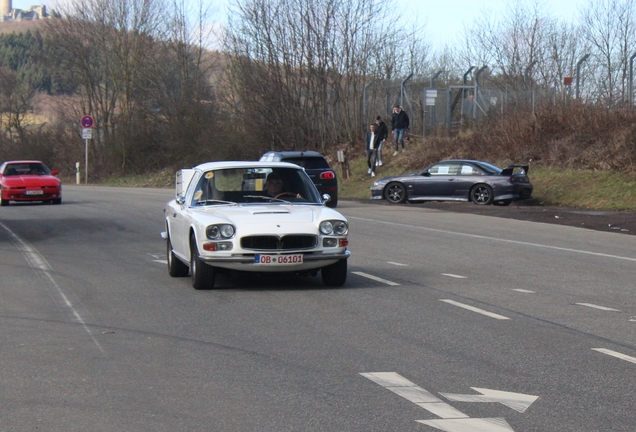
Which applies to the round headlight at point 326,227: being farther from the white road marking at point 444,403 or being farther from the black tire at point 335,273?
the white road marking at point 444,403

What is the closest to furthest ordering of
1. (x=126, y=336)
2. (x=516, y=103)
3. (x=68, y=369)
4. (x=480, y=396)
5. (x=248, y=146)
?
(x=480, y=396) < (x=68, y=369) < (x=126, y=336) < (x=516, y=103) < (x=248, y=146)

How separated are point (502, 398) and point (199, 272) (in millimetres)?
5374

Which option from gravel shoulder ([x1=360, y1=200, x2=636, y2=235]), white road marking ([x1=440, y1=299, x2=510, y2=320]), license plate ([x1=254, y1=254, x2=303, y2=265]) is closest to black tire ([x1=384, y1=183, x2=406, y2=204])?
gravel shoulder ([x1=360, y1=200, x2=636, y2=235])

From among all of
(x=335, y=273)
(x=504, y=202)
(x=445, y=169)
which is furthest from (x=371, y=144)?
(x=335, y=273)

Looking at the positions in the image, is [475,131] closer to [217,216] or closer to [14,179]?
[14,179]

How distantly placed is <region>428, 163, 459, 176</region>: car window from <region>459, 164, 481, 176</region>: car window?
0.17 metres

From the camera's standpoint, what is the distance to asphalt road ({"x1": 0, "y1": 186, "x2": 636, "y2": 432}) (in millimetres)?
5402

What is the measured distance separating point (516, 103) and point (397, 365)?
31332mm

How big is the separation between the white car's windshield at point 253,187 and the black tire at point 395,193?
1746 cm

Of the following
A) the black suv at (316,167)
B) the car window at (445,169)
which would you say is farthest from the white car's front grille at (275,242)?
the car window at (445,169)

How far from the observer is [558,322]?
8.56m

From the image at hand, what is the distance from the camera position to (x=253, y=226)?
33.7ft

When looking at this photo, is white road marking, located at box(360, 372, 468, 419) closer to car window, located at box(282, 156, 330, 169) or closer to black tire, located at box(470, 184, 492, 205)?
car window, located at box(282, 156, 330, 169)

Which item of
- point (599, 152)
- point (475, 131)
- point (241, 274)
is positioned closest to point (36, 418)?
point (241, 274)
